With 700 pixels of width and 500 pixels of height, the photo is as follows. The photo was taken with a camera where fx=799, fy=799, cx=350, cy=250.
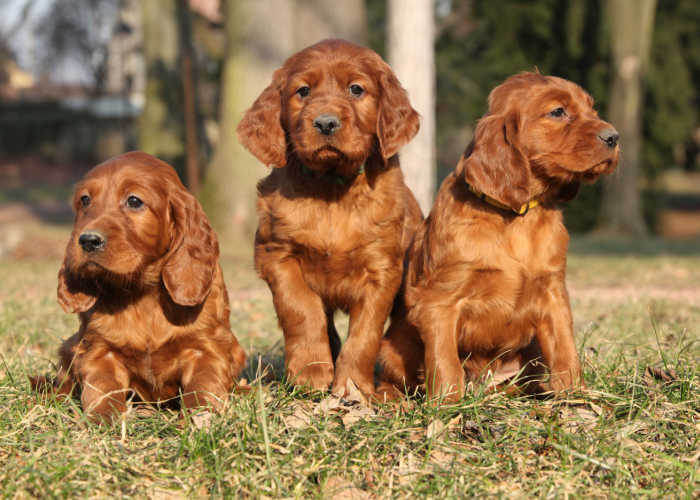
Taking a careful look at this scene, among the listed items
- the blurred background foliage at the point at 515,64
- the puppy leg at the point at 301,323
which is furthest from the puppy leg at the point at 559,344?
the blurred background foliage at the point at 515,64

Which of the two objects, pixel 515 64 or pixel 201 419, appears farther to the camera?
pixel 515 64

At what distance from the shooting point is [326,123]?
3801 mm

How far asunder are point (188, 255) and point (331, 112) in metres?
0.97

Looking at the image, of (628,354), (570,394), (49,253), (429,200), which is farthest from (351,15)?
(570,394)

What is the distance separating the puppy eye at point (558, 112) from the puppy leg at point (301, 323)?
147 centimetres

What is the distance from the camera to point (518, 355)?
163 inches

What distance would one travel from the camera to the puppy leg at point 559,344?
146 inches

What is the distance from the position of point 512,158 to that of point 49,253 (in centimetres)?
1245

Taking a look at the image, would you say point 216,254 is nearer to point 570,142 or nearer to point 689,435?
point 570,142

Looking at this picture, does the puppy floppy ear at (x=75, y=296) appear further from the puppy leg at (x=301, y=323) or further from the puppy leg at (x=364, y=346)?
the puppy leg at (x=364, y=346)

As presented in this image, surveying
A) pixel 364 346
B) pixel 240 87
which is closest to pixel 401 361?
pixel 364 346

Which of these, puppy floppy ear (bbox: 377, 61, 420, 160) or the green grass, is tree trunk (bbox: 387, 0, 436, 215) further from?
the green grass

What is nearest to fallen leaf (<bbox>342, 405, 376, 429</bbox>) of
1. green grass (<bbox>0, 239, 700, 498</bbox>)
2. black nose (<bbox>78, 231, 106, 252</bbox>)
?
green grass (<bbox>0, 239, 700, 498</bbox>)

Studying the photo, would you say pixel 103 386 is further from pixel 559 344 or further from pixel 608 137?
pixel 608 137
